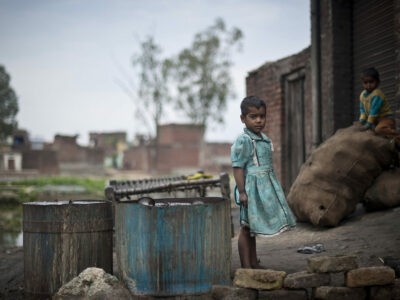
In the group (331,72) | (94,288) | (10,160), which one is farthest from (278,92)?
(10,160)

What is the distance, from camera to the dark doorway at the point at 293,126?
766 cm

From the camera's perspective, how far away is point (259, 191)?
135 inches

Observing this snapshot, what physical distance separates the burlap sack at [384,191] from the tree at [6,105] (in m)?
36.7

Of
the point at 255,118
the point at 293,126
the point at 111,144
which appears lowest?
the point at 255,118

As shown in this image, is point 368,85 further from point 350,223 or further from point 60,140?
point 60,140

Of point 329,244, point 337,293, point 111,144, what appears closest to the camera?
point 337,293

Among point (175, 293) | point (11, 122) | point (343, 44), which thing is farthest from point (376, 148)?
point (11, 122)

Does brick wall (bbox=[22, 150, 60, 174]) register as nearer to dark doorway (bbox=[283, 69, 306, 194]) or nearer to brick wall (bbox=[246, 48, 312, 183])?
brick wall (bbox=[246, 48, 312, 183])

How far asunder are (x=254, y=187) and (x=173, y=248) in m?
0.87

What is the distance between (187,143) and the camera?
37.2m

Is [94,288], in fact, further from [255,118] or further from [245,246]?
[255,118]

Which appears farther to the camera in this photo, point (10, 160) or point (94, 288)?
point (10, 160)

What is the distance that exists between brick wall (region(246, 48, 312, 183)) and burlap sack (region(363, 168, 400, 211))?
2.16 m

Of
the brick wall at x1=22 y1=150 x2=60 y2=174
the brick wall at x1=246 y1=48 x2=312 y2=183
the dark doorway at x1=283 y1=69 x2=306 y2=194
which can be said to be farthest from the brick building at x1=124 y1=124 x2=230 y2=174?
the dark doorway at x1=283 y1=69 x2=306 y2=194
